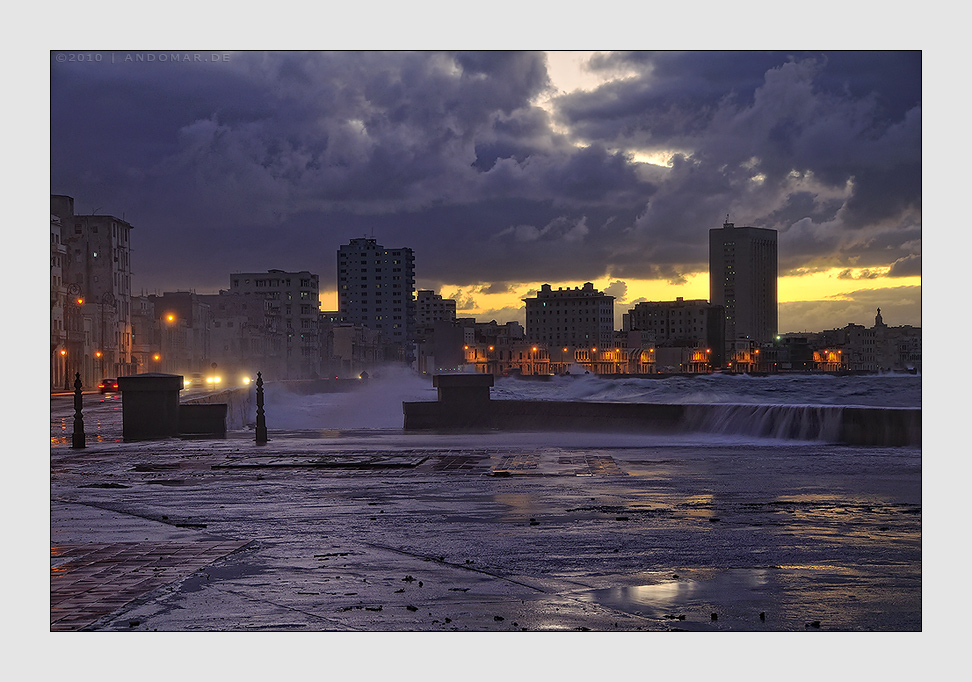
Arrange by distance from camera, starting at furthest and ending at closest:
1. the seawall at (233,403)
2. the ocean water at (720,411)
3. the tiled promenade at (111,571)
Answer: the seawall at (233,403) < the ocean water at (720,411) < the tiled promenade at (111,571)

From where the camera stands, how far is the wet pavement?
7.48 metres

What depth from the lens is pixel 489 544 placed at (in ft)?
34.1

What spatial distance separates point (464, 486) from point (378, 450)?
289 inches

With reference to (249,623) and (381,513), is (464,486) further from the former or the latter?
(249,623)

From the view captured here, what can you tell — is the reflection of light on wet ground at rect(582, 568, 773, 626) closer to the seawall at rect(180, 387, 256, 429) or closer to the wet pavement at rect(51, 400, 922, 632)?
the wet pavement at rect(51, 400, 922, 632)

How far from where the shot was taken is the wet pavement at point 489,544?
24.5 feet

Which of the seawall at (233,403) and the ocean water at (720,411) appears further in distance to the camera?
the seawall at (233,403)

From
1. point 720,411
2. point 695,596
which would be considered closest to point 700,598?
point 695,596

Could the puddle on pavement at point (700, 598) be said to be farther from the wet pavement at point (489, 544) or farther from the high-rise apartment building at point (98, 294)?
the high-rise apartment building at point (98, 294)

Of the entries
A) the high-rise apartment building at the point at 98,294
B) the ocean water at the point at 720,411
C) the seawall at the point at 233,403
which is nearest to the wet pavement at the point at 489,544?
the ocean water at the point at 720,411

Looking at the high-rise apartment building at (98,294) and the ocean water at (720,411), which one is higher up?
the high-rise apartment building at (98,294)

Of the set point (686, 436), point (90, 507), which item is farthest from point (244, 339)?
point (90, 507)

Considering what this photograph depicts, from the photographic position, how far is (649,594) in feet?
26.3

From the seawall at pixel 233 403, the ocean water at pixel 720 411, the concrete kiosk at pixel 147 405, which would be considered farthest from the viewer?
the seawall at pixel 233 403
